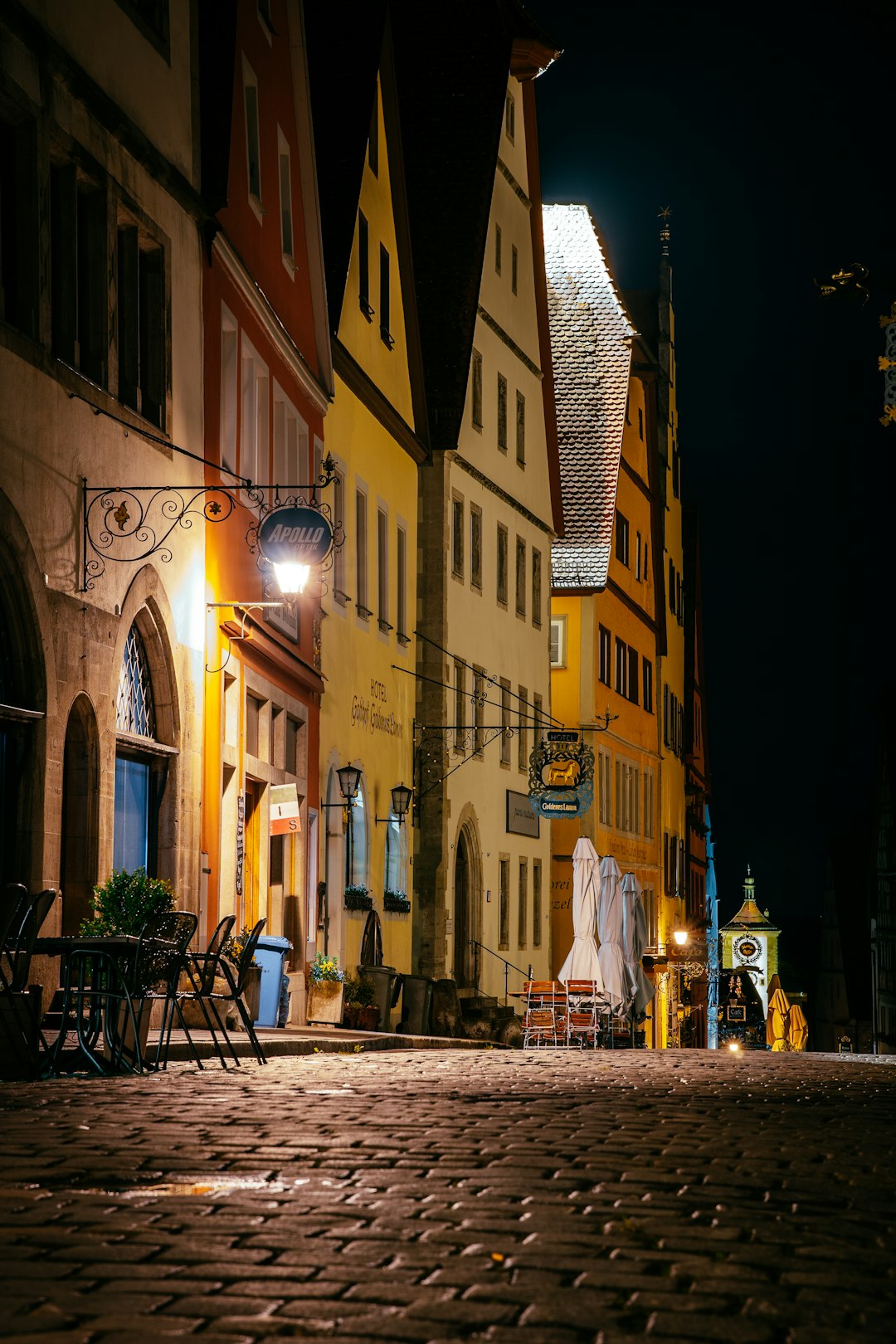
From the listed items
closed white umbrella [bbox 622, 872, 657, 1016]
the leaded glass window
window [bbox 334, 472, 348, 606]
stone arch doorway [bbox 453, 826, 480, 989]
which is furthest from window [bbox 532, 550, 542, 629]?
the leaded glass window

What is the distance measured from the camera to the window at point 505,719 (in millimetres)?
36969

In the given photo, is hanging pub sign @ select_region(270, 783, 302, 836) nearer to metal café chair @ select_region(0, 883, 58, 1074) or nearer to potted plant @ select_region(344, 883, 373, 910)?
potted plant @ select_region(344, 883, 373, 910)

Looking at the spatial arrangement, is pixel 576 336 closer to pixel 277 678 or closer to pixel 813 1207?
pixel 277 678

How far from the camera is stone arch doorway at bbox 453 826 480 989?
111ft

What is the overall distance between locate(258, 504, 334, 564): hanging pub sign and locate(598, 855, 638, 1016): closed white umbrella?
49.6ft

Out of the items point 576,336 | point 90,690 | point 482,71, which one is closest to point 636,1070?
point 90,690

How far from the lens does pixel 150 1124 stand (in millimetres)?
8875

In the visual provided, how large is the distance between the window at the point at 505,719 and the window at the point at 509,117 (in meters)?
9.72

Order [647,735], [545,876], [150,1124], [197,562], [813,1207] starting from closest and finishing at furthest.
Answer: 1. [813,1207]
2. [150,1124]
3. [197,562]
4. [545,876]
5. [647,735]

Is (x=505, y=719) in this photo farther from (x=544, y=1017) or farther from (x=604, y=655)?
(x=604, y=655)

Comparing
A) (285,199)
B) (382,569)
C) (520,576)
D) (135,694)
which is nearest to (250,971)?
(135,694)

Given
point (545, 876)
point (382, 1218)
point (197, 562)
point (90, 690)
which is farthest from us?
point (545, 876)

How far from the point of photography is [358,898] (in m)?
26.1

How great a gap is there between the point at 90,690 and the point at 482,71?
896 inches
